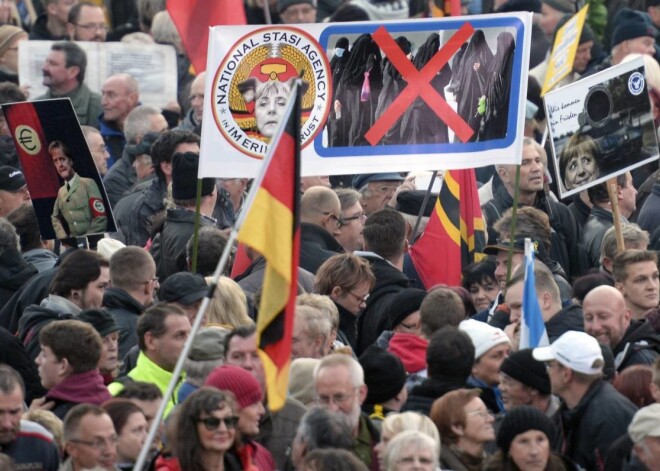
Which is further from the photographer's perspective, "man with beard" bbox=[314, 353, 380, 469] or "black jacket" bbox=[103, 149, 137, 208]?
"black jacket" bbox=[103, 149, 137, 208]

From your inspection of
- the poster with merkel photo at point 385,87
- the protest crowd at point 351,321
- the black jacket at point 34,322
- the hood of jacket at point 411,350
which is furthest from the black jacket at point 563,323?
the black jacket at point 34,322

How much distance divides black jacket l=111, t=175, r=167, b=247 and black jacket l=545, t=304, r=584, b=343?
3.25m

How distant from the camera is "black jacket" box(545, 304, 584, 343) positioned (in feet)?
36.5

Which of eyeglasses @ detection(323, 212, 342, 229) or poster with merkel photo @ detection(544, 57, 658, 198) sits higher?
poster with merkel photo @ detection(544, 57, 658, 198)

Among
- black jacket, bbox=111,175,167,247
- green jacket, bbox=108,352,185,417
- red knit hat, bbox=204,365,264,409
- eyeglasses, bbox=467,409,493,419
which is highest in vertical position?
red knit hat, bbox=204,365,264,409

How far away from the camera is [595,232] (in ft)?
45.0

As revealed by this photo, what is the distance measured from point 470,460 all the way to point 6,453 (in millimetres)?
2112

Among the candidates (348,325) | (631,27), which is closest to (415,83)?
(348,325)

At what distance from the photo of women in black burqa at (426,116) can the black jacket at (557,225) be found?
1.53 meters

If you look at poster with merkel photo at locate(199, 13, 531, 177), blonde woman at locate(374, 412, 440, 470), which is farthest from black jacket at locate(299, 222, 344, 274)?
blonde woman at locate(374, 412, 440, 470)

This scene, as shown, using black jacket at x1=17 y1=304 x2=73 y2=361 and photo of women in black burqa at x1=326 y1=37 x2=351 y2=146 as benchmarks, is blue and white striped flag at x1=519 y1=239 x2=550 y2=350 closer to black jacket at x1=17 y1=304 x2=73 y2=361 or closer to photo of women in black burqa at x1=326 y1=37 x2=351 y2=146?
photo of women in black burqa at x1=326 y1=37 x2=351 y2=146

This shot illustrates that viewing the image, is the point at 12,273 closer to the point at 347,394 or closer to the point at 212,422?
the point at 347,394

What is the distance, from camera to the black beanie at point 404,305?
430 inches

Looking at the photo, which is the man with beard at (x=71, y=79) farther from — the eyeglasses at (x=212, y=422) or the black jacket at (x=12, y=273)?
the eyeglasses at (x=212, y=422)
